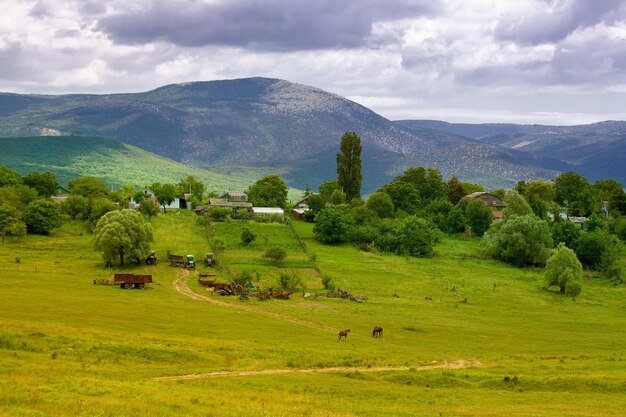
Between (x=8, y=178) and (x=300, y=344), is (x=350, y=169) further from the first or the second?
(x=300, y=344)

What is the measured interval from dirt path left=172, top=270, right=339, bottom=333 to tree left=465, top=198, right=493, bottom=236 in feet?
231

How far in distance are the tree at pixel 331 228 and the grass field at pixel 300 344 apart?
16.6 m

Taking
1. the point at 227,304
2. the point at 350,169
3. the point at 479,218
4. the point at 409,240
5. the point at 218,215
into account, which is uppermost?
the point at 350,169

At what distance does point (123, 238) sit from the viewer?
274ft

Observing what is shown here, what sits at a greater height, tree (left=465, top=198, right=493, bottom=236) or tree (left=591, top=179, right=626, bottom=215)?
tree (left=591, top=179, right=626, bottom=215)

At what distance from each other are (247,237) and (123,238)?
71.5 ft

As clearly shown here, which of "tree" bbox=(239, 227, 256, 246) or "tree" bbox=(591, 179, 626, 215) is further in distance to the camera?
"tree" bbox=(591, 179, 626, 215)

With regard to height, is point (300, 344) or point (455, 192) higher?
point (455, 192)

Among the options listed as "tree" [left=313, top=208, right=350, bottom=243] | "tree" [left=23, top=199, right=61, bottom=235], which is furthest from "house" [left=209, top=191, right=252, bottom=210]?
"tree" [left=23, top=199, right=61, bottom=235]

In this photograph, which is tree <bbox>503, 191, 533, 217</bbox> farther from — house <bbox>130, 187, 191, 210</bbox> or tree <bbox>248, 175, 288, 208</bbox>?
house <bbox>130, 187, 191, 210</bbox>

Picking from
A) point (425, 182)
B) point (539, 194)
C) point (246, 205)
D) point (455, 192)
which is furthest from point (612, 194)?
point (246, 205)

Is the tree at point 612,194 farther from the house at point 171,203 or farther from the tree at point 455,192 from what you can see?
the house at point 171,203

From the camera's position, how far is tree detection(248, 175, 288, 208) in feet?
486

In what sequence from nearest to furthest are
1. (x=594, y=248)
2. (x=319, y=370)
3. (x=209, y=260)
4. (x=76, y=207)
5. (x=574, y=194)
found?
(x=319, y=370)
(x=209, y=260)
(x=594, y=248)
(x=76, y=207)
(x=574, y=194)
